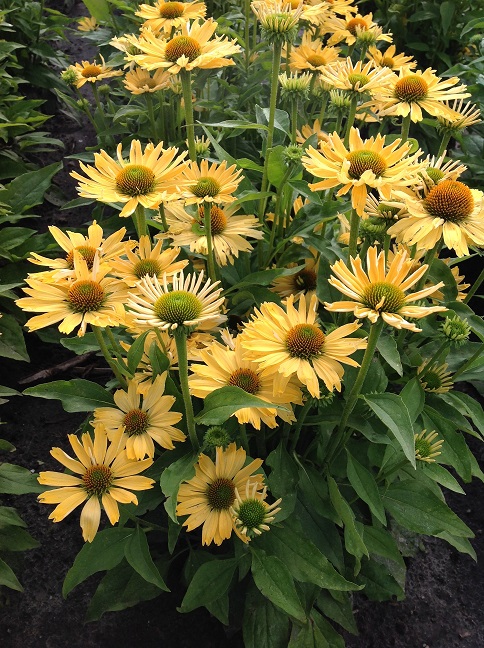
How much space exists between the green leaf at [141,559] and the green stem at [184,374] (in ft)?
0.85

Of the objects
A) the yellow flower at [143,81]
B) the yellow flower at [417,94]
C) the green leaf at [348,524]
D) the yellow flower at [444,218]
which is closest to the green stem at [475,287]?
the yellow flower at [444,218]

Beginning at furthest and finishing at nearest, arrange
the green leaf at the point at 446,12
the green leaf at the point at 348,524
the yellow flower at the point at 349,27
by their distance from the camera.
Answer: the green leaf at the point at 446,12, the yellow flower at the point at 349,27, the green leaf at the point at 348,524

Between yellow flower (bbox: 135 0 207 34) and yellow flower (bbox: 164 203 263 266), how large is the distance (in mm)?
609

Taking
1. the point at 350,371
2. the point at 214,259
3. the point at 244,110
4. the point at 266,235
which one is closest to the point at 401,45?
the point at 244,110

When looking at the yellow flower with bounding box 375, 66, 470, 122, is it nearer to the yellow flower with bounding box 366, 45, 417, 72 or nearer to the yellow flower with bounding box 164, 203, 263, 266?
the yellow flower with bounding box 164, 203, 263, 266

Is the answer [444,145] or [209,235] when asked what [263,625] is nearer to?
[209,235]

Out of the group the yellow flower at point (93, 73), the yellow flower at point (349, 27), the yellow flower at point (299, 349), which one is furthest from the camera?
the yellow flower at point (93, 73)

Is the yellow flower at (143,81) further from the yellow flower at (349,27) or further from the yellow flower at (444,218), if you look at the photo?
the yellow flower at (444,218)

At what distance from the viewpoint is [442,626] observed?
173cm

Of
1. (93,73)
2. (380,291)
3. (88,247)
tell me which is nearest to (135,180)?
(88,247)

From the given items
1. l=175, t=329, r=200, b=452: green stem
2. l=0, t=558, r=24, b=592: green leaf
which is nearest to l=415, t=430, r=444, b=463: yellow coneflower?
l=175, t=329, r=200, b=452: green stem

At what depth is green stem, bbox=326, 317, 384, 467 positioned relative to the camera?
1070 millimetres

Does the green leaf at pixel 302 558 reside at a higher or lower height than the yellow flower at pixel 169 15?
lower

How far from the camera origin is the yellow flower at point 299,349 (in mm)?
1135
